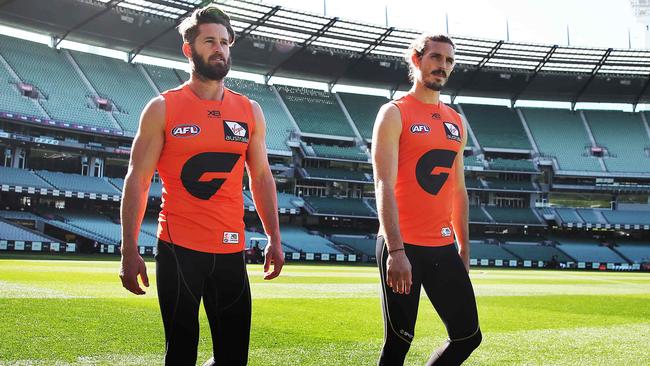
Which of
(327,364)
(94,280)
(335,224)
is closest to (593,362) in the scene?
(327,364)

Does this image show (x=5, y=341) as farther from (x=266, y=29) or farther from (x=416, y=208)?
(x=266, y=29)

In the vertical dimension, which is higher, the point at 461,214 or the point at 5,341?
the point at 461,214

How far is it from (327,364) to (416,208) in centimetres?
282

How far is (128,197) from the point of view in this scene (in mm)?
4039

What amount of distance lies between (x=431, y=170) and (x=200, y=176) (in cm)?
174

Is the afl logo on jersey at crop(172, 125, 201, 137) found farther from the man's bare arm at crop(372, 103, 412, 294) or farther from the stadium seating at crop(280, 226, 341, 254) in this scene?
the stadium seating at crop(280, 226, 341, 254)

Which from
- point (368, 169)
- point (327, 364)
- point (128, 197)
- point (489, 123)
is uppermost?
point (489, 123)

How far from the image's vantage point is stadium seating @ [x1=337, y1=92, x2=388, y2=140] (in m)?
62.8

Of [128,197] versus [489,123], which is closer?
[128,197]

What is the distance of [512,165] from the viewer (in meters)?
63.5

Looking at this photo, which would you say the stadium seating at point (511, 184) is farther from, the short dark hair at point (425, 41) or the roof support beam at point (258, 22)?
the short dark hair at point (425, 41)

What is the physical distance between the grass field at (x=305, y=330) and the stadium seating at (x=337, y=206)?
40.8 meters

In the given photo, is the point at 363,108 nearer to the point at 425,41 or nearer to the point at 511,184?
the point at 511,184

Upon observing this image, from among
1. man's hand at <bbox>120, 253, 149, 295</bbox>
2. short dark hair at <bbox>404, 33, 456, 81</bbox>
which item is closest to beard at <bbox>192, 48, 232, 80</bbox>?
man's hand at <bbox>120, 253, 149, 295</bbox>
